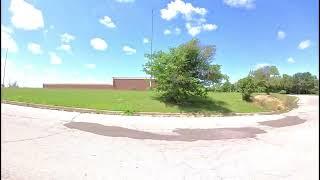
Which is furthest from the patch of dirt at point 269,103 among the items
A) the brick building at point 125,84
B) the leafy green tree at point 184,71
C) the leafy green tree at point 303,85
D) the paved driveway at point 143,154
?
the leafy green tree at point 303,85

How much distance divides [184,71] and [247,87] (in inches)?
355

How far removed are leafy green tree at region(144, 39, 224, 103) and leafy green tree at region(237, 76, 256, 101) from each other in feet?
19.7

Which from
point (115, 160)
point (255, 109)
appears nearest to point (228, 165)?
point (115, 160)

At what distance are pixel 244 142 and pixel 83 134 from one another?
5322 mm

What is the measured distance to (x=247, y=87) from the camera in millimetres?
27891

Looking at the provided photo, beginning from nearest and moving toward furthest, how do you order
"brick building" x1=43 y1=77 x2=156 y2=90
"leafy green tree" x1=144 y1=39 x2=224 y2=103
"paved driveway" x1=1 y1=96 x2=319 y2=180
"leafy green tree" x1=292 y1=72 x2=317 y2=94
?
"paved driveway" x1=1 y1=96 x2=319 y2=180, "leafy green tree" x1=144 y1=39 x2=224 y2=103, "brick building" x1=43 y1=77 x2=156 y2=90, "leafy green tree" x1=292 y1=72 x2=317 y2=94

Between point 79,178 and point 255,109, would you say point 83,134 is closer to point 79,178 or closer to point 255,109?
point 79,178

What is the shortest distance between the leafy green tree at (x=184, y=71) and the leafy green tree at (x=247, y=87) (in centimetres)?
601

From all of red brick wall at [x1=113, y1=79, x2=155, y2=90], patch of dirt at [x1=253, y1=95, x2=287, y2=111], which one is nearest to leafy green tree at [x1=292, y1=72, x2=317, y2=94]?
red brick wall at [x1=113, y1=79, x2=155, y2=90]

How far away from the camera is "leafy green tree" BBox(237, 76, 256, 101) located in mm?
27844

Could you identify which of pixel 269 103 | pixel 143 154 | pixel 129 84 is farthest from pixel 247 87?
pixel 129 84

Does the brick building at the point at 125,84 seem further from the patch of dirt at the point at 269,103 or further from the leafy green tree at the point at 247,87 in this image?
the patch of dirt at the point at 269,103

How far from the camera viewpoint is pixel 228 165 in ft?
23.0

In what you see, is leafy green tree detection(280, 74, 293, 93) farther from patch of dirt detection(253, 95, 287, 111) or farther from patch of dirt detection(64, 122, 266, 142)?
patch of dirt detection(64, 122, 266, 142)
